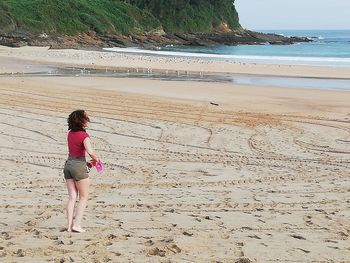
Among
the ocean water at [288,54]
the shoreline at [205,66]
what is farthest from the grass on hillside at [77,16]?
the shoreline at [205,66]

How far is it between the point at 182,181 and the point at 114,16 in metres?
88.8

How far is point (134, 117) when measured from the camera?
14.6 metres

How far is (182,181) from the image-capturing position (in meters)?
8.47

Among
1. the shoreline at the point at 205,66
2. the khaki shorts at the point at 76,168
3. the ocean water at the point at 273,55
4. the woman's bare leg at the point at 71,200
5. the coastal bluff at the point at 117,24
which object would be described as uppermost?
the coastal bluff at the point at 117,24

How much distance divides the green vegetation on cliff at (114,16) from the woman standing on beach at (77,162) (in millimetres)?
67797

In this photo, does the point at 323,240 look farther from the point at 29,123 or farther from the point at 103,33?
the point at 103,33

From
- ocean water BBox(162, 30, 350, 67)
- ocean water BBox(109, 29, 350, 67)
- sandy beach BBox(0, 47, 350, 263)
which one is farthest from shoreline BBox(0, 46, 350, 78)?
sandy beach BBox(0, 47, 350, 263)

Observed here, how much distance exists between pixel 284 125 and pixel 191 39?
84.8m

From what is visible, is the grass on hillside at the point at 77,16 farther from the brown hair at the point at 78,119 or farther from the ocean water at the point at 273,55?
the brown hair at the point at 78,119

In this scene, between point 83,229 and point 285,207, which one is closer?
point 83,229

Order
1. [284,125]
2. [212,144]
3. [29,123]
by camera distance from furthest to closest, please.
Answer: [284,125] → [29,123] → [212,144]

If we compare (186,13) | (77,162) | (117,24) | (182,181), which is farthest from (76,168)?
(186,13)

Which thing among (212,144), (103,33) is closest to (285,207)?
(212,144)

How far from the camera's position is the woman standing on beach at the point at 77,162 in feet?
18.3
